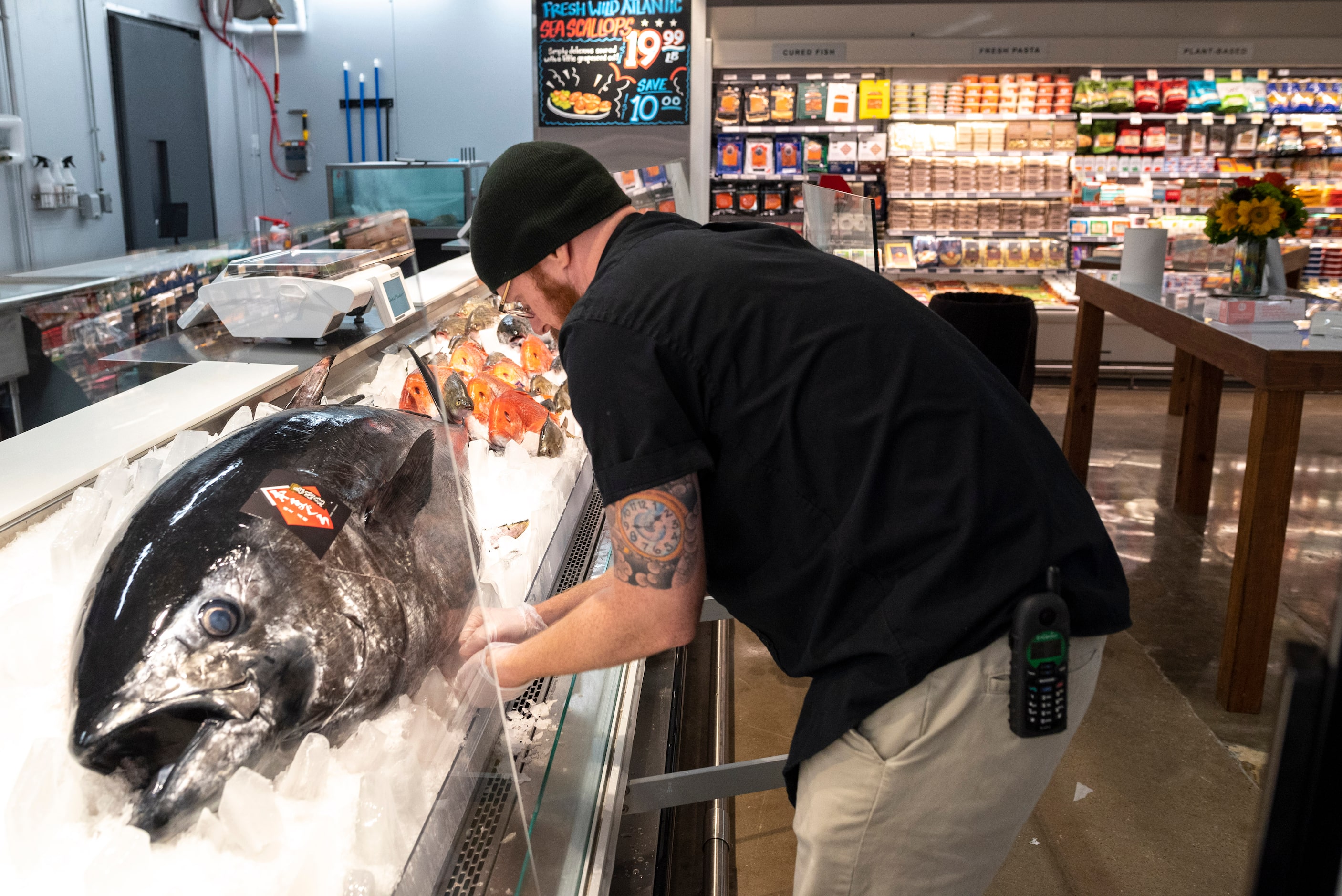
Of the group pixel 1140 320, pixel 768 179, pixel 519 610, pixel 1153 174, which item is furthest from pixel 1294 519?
pixel 519 610

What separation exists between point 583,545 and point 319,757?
994 millimetres

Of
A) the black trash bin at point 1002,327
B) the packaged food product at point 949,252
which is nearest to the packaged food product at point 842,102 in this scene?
the packaged food product at point 949,252

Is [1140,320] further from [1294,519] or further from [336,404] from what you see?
[336,404]

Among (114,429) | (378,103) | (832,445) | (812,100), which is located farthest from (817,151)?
(832,445)

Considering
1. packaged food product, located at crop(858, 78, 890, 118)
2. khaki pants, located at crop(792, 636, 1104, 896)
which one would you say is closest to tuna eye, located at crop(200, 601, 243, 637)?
khaki pants, located at crop(792, 636, 1104, 896)

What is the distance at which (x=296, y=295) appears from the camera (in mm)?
2297

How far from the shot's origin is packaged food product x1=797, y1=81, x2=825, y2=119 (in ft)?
23.8

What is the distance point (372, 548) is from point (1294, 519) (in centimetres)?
502

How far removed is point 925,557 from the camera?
117 cm

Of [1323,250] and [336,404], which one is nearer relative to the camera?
[336,404]

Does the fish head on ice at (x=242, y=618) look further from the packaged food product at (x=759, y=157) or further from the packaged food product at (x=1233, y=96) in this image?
the packaged food product at (x=1233, y=96)

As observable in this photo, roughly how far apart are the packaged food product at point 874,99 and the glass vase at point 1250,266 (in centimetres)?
333

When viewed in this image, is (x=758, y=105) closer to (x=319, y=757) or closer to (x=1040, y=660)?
(x=1040, y=660)

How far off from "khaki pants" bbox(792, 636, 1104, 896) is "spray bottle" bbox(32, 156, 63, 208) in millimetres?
7123
